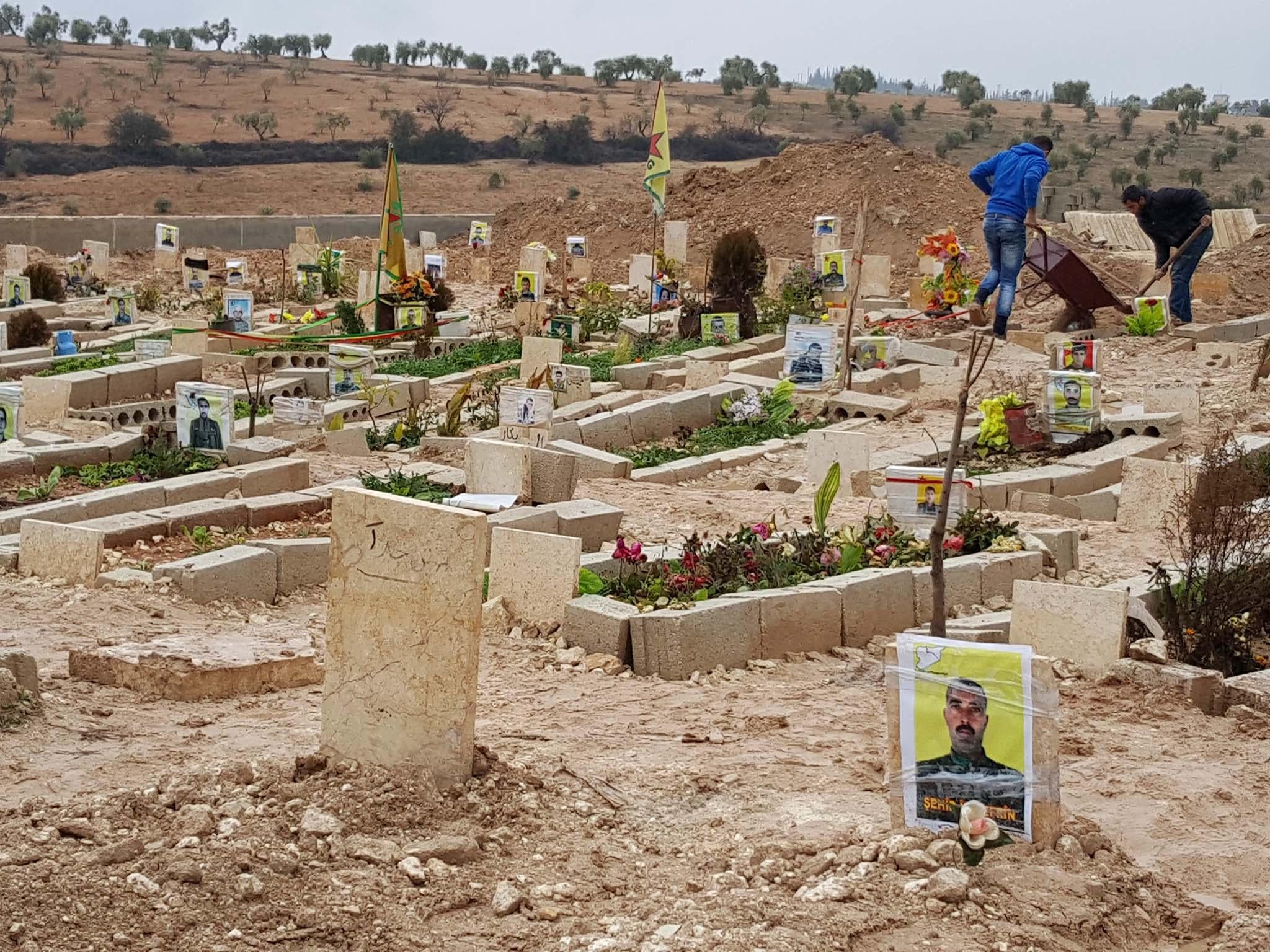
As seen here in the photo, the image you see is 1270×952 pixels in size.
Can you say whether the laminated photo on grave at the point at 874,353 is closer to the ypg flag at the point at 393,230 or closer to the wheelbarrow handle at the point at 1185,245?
the wheelbarrow handle at the point at 1185,245

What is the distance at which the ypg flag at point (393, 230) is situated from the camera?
69.8 feet

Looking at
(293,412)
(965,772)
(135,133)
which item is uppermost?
(135,133)

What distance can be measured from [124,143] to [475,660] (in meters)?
55.7

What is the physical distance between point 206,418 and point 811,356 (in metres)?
6.24

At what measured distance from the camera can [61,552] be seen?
30.4 ft

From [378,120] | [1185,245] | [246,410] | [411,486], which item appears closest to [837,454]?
[411,486]

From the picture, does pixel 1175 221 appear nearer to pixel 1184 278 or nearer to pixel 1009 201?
pixel 1184 278

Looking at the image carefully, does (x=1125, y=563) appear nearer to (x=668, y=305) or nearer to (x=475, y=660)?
(x=475, y=660)

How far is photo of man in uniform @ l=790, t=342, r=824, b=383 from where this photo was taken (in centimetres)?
1628

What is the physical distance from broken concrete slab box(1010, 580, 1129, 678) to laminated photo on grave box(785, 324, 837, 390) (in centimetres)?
855

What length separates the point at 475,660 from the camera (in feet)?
17.5

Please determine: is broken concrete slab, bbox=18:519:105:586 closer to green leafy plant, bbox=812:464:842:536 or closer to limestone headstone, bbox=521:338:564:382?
green leafy plant, bbox=812:464:842:536

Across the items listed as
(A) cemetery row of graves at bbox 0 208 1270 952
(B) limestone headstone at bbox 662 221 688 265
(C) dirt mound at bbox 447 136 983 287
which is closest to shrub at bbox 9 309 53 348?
(A) cemetery row of graves at bbox 0 208 1270 952

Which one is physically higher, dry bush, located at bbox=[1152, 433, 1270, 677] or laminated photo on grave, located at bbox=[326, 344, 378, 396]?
dry bush, located at bbox=[1152, 433, 1270, 677]
